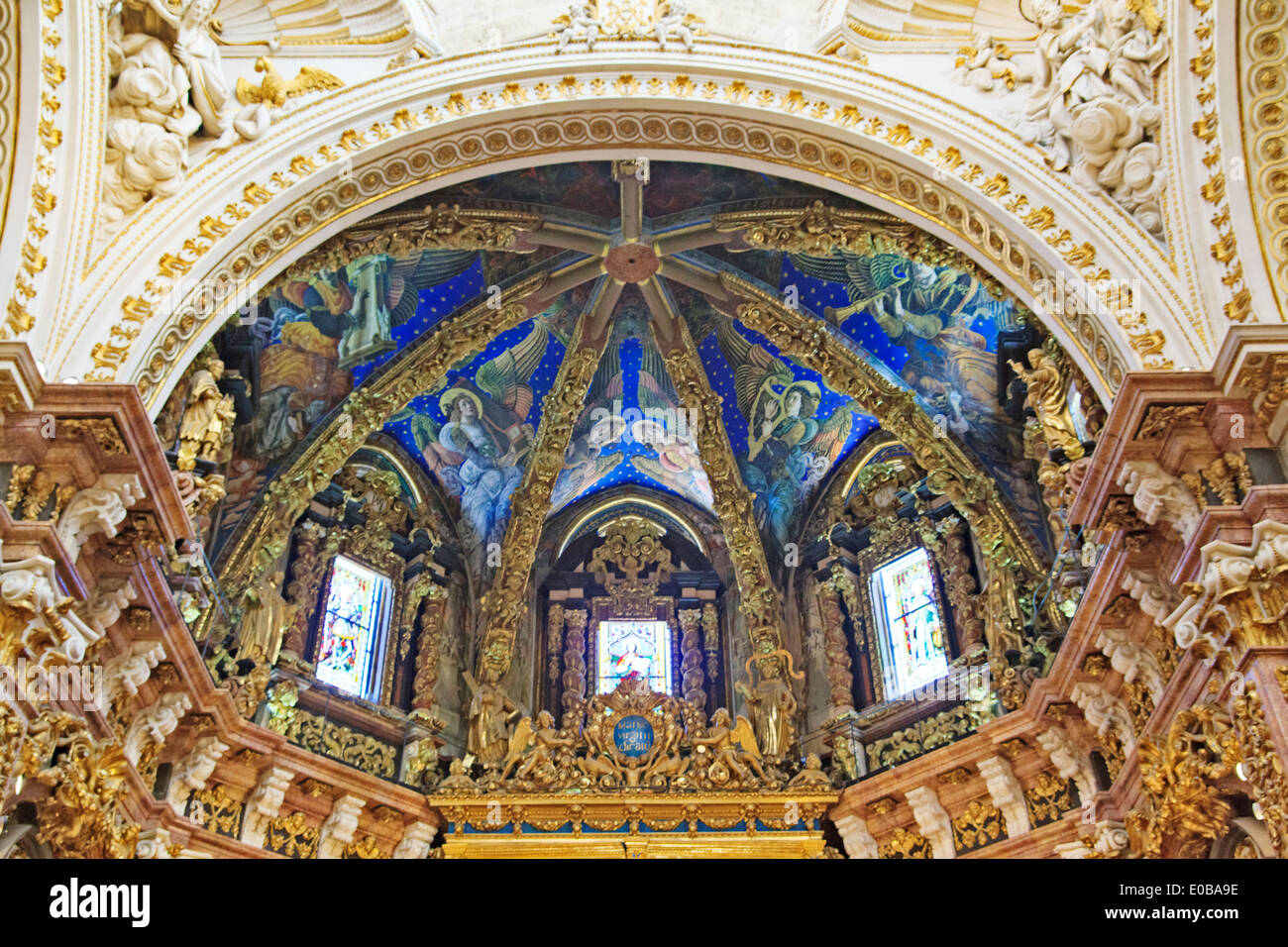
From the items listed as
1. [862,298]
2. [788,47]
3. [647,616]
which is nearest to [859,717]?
[647,616]

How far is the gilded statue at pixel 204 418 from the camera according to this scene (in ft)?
34.0

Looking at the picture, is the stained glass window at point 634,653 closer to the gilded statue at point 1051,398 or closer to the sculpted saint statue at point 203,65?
the gilded statue at point 1051,398

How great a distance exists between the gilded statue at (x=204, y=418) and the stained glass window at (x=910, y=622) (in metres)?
8.78

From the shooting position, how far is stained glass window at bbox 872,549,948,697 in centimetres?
1436

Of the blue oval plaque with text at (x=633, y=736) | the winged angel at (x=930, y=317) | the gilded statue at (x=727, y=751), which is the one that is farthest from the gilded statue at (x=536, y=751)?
the winged angel at (x=930, y=317)

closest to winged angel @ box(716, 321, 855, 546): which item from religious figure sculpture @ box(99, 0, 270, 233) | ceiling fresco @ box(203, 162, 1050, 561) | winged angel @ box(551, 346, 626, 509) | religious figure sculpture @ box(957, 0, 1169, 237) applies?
ceiling fresco @ box(203, 162, 1050, 561)

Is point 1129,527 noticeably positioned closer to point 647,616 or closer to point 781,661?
point 781,661

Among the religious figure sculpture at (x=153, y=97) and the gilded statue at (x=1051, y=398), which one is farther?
the gilded statue at (x=1051, y=398)

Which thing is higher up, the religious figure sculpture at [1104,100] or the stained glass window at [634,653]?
the religious figure sculpture at [1104,100]

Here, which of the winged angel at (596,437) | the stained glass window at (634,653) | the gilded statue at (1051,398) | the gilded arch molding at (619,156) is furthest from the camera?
the winged angel at (596,437)

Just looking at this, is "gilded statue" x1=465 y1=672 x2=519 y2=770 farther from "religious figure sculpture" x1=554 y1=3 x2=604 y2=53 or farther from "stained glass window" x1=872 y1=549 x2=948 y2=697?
"religious figure sculpture" x1=554 y1=3 x2=604 y2=53

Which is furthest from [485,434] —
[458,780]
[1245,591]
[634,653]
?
[1245,591]

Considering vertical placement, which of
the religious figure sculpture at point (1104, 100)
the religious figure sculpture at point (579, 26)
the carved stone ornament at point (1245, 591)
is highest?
the religious figure sculpture at point (579, 26)
